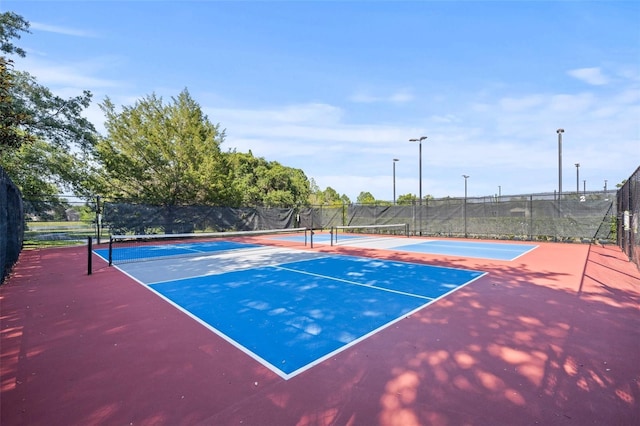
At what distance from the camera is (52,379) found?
2707 mm

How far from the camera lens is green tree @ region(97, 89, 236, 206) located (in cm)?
1646

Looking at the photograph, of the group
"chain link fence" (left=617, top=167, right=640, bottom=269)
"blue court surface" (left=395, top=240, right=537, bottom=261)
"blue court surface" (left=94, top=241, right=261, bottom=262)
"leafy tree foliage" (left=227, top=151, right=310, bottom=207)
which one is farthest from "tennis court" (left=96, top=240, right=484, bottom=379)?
"leafy tree foliage" (left=227, top=151, right=310, bottom=207)

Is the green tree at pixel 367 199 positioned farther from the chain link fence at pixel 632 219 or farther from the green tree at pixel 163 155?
the chain link fence at pixel 632 219

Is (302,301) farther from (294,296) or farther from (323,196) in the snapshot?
(323,196)

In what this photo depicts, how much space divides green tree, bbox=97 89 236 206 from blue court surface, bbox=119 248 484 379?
987 cm

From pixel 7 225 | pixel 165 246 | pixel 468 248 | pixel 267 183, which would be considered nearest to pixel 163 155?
pixel 165 246

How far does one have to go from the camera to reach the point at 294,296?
526cm

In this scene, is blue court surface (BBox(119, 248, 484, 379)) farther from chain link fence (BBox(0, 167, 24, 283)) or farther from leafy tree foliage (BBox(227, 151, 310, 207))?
leafy tree foliage (BBox(227, 151, 310, 207))

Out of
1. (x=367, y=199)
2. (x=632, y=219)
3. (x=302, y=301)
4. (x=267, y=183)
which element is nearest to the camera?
(x=302, y=301)

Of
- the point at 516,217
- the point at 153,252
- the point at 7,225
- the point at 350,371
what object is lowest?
the point at 153,252

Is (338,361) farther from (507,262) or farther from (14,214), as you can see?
(14,214)

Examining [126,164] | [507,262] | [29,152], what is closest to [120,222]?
[126,164]

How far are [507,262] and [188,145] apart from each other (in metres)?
16.9

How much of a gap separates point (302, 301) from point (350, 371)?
2218mm
